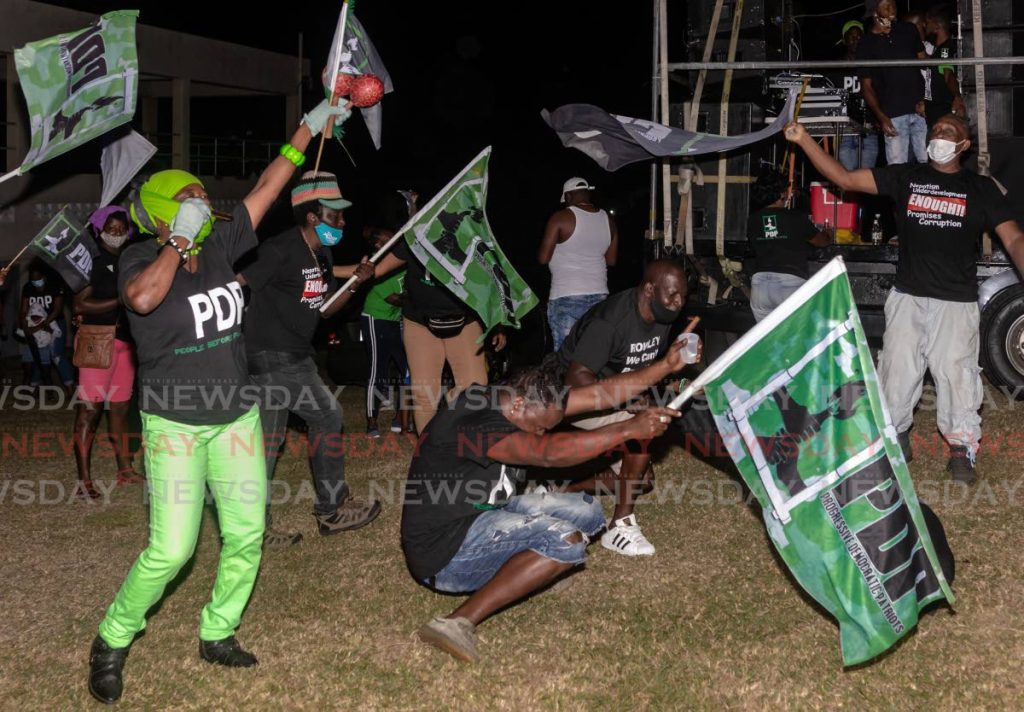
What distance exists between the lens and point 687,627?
212 inches

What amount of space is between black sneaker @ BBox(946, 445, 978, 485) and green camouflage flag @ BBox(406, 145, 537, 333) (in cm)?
297

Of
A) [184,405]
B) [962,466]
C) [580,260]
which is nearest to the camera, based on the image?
[184,405]

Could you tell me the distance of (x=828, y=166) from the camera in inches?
266

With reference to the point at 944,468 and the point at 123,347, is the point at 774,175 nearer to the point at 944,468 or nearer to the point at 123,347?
the point at 944,468

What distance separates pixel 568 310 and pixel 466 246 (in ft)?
4.99

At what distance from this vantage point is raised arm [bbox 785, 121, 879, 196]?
20.8 feet

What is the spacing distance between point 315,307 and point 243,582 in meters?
2.11

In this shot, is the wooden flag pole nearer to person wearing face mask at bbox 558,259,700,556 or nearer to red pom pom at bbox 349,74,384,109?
red pom pom at bbox 349,74,384,109

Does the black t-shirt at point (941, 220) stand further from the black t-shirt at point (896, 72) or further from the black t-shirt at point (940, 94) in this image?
the black t-shirt at point (940, 94)

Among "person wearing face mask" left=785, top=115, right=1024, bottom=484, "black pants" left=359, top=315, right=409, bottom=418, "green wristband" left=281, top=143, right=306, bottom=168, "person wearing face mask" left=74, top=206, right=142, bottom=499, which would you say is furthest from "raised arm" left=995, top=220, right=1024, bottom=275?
"person wearing face mask" left=74, top=206, right=142, bottom=499

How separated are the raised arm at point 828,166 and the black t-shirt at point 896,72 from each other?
2960 millimetres

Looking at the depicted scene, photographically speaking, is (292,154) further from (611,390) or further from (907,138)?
(907,138)

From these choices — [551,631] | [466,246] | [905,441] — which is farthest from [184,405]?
[905,441]

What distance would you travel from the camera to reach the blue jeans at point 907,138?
31.9 feet
